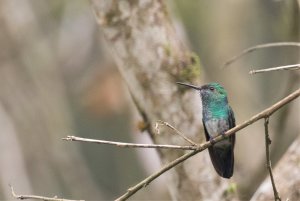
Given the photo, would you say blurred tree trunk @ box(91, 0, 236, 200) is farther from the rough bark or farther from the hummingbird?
the rough bark

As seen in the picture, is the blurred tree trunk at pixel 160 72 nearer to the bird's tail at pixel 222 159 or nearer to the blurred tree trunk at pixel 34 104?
the bird's tail at pixel 222 159

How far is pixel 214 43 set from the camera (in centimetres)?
1309

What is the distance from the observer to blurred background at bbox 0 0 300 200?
11195mm

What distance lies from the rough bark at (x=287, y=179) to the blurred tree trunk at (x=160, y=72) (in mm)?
364

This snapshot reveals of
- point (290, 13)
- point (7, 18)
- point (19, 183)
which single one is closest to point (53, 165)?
point (7, 18)

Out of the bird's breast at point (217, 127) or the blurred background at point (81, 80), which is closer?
the bird's breast at point (217, 127)

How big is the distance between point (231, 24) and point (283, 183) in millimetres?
7637

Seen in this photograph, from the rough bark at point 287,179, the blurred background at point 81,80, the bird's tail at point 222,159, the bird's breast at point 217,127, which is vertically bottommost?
the blurred background at point 81,80

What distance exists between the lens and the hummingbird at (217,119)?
5.59 metres

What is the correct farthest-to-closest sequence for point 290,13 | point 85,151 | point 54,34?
point 85,151
point 54,34
point 290,13

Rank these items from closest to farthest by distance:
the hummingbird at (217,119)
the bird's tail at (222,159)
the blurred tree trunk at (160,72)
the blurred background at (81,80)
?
the bird's tail at (222,159) < the hummingbird at (217,119) < the blurred tree trunk at (160,72) < the blurred background at (81,80)

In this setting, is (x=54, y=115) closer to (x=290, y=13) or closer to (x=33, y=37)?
(x=33, y=37)

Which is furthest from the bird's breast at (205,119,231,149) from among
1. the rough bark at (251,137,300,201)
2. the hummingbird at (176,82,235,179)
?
the rough bark at (251,137,300,201)

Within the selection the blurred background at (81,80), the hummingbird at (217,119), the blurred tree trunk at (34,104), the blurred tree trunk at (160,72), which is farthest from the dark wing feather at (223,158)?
the blurred tree trunk at (34,104)
